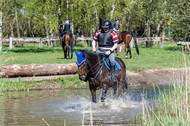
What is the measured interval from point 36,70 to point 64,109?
599 centimetres

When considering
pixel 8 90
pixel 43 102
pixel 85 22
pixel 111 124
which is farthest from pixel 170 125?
pixel 85 22

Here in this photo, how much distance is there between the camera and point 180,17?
111ft

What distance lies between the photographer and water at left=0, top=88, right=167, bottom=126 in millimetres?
8562

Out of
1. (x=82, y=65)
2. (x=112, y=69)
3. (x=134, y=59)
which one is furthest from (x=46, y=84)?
(x=134, y=59)

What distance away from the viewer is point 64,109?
10359mm

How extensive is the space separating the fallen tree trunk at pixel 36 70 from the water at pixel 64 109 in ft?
6.14

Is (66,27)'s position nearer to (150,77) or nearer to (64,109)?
(150,77)

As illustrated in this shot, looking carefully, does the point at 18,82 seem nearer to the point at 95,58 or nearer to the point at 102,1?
the point at 95,58

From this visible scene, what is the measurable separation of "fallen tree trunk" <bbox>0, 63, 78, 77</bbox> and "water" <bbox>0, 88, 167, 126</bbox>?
6.14ft

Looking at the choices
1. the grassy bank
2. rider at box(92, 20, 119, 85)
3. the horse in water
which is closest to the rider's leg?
rider at box(92, 20, 119, 85)

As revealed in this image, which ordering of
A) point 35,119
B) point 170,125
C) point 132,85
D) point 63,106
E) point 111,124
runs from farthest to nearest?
1. point 132,85
2. point 63,106
3. point 35,119
4. point 111,124
5. point 170,125

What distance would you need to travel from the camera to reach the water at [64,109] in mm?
8562

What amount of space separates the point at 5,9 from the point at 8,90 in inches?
156

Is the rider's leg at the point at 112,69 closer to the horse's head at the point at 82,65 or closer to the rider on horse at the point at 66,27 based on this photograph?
the horse's head at the point at 82,65
